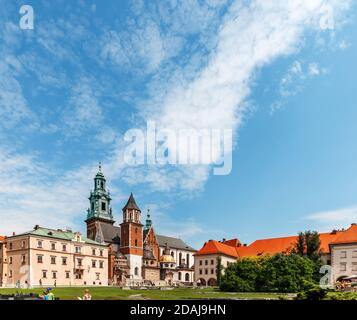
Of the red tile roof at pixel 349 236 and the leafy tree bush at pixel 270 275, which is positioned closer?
the leafy tree bush at pixel 270 275

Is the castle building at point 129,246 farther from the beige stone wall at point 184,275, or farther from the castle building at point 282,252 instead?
the castle building at point 282,252

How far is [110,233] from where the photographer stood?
85.7m

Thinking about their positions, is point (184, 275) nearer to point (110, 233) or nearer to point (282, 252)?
point (110, 233)

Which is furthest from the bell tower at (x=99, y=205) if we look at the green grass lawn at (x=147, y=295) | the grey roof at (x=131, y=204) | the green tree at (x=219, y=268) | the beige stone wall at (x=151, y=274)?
the green grass lawn at (x=147, y=295)

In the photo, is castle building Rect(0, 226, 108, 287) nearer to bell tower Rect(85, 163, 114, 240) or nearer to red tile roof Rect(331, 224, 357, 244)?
bell tower Rect(85, 163, 114, 240)

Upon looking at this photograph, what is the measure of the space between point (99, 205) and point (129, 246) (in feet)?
48.3

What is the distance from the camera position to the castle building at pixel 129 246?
76625mm

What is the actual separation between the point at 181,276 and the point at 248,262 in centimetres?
4978

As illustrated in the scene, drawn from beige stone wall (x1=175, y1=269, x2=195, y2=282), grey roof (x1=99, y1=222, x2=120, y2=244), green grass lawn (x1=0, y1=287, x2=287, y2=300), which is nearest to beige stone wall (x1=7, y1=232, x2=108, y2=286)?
grey roof (x1=99, y1=222, x2=120, y2=244)

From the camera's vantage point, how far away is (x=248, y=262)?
A: 49.5m

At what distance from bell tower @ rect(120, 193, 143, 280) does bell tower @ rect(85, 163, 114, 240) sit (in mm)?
8283

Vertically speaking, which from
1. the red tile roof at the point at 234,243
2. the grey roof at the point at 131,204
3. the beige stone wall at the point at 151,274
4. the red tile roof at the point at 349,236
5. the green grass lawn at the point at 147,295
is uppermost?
the grey roof at the point at 131,204

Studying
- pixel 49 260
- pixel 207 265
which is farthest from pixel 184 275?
pixel 49 260
